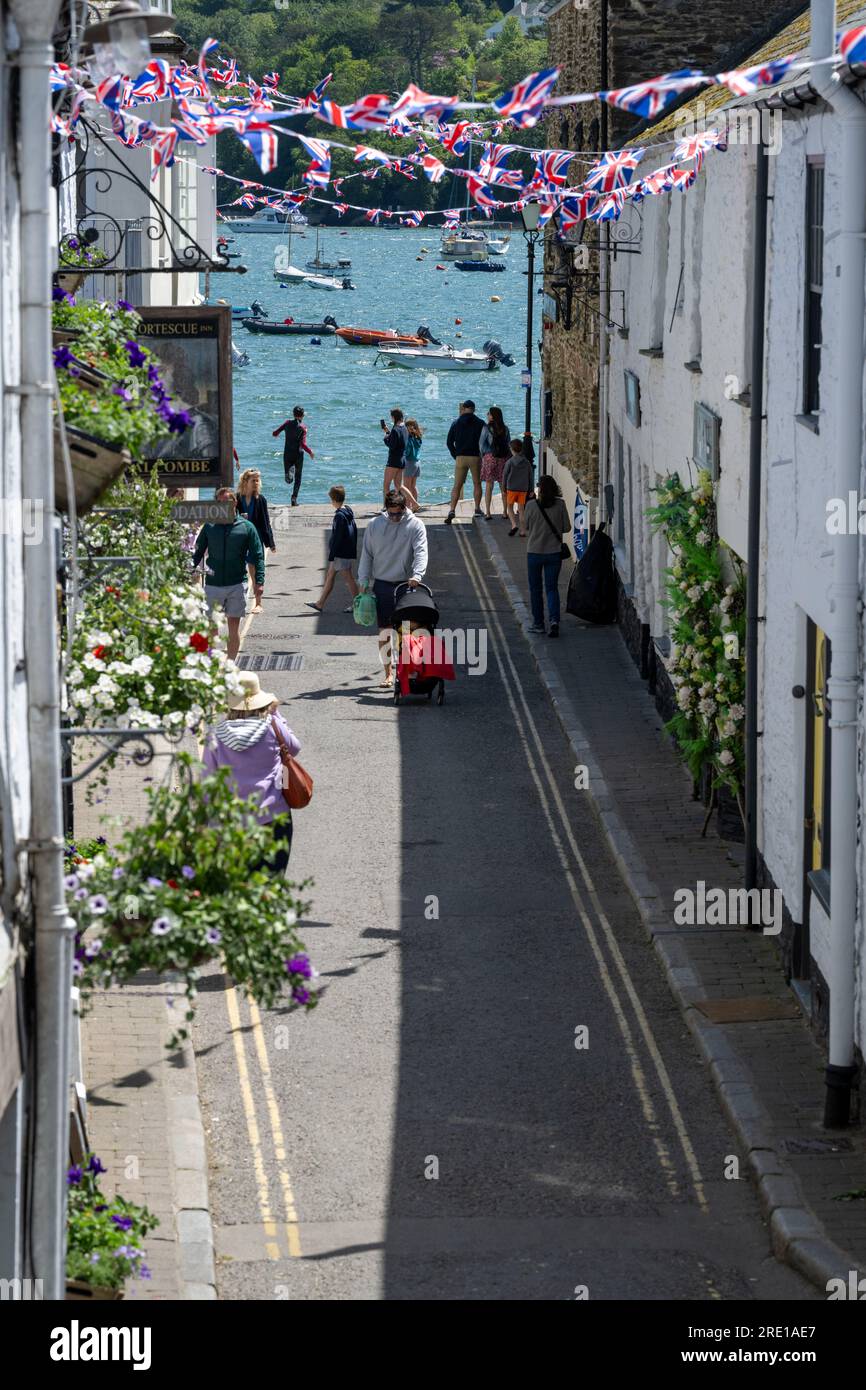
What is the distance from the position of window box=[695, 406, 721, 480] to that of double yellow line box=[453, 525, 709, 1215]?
3.19m

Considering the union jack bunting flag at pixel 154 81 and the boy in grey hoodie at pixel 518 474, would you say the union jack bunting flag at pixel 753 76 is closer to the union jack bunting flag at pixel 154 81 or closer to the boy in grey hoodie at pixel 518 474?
the union jack bunting flag at pixel 154 81

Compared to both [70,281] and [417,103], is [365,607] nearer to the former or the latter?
[70,281]

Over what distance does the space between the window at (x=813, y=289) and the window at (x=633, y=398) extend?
10.0 m

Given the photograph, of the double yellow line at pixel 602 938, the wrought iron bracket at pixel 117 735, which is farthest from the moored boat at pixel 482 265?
the wrought iron bracket at pixel 117 735

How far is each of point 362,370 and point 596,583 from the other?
76.1 meters

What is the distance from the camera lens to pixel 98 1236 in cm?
877

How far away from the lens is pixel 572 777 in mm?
18938

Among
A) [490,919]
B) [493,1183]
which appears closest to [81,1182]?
[493,1183]

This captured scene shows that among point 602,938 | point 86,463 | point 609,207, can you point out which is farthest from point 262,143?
point 602,938

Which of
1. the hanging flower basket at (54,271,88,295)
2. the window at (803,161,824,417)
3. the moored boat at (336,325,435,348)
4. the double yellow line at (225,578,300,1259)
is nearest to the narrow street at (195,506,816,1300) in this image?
the double yellow line at (225,578,300,1259)

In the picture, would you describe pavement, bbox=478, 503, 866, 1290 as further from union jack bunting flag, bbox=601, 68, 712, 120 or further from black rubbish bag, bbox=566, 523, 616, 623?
union jack bunting flag, bbox=601, 68, 712, 120

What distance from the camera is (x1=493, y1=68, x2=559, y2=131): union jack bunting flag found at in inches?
370

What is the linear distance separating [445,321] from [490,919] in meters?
115

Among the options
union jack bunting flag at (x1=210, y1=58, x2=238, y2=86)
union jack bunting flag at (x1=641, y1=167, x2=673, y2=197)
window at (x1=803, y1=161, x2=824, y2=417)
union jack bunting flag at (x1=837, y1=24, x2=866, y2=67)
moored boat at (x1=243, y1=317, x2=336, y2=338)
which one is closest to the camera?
union jack bunting flag at (x1=837, y1=24, x2=866, y2=67)
